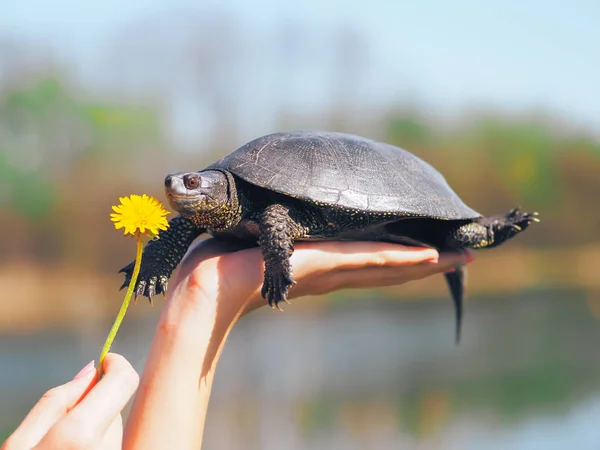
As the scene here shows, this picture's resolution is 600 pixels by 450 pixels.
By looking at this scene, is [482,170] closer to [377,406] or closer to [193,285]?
[377,406]

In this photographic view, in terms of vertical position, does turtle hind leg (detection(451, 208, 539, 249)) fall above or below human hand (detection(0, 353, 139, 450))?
below

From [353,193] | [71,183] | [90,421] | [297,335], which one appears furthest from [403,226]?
[71,183]

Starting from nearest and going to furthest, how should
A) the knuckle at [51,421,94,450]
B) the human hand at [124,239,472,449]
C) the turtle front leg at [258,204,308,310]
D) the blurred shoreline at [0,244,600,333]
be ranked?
the knuckle at [51,421,94,450], the human hand at [124,239,472,449], the turtle front leg at [258,204,308,310], the blurred shoreline at [0,244,600,333]

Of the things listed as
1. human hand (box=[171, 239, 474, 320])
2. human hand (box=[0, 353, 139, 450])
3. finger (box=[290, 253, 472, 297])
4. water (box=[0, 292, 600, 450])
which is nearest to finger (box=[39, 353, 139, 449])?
human hand (box=[0, 353, 139, 450])

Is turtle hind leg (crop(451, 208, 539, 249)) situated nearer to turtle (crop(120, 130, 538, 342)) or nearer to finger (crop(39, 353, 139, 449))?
turtle (crop(120, 130, 538, 342))

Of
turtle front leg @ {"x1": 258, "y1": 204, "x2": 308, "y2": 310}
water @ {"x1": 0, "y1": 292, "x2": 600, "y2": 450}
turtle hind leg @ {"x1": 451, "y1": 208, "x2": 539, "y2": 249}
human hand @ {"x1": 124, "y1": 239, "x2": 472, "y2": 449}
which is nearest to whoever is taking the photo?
human hand @ {"x1": 124, "y1": 239, "x2": 472, "y2": 449}
